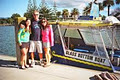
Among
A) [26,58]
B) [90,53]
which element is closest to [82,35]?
[90,53]

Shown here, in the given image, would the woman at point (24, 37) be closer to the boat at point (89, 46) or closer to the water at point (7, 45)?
the boat at point (89, 46)

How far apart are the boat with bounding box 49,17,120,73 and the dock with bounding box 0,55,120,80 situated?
15.3 inches

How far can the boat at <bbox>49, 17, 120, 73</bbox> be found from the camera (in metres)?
7.79

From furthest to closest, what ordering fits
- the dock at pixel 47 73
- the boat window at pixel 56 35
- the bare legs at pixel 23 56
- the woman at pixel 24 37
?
the boat window at pixel 56 35
the bare legs at pixel 23 56
the woman at pixel 24 37
the dock at pixel 47 73

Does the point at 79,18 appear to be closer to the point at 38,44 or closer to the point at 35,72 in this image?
the point at 38,44

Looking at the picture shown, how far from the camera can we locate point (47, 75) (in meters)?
6.93

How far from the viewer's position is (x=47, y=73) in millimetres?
7160

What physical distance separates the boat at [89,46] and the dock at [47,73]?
39 cm

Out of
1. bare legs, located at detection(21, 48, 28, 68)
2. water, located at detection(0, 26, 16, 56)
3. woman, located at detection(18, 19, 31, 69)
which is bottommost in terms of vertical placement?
water, located at detection(0, 26, 16, 56)

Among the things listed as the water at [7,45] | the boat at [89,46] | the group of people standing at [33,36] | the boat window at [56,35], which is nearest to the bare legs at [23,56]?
the group of people standing at [33,36]

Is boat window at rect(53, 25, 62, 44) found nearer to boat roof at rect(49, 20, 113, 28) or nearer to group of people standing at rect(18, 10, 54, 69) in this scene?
boat roof at rect(49, 20, 113, 28)

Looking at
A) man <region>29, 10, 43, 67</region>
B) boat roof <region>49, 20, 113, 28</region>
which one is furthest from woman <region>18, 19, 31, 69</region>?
boat roof <region>49, 20, 113, 28</region>

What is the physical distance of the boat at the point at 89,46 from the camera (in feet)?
25.6

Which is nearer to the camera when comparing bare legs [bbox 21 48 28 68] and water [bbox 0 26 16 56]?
bare legs [bbox 21 48 28 68]
